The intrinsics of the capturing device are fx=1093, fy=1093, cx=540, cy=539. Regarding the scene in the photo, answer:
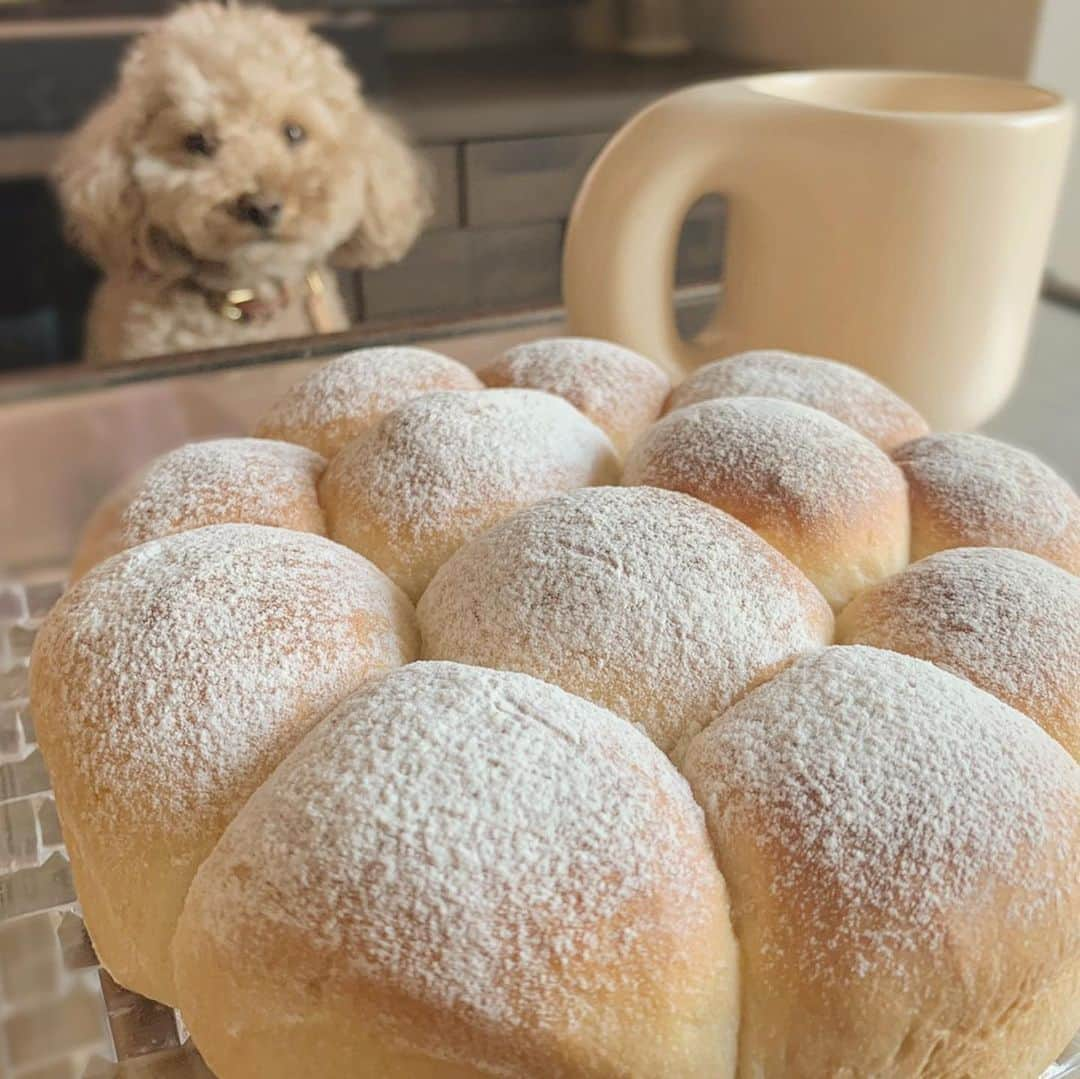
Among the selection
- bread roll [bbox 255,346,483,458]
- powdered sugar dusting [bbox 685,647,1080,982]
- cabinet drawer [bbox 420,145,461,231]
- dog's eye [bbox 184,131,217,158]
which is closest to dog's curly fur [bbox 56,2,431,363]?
dog's eye [bbox 184,131,217,158]

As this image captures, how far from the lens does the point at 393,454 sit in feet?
1.47

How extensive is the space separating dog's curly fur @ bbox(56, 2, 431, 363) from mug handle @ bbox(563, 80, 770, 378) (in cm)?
62

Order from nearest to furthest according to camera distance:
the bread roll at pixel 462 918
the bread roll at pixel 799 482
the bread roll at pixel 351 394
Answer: the bread roll at pixel 462 918 → the bread roll at pixel 799 482 → the bread roll at pixel 351 394

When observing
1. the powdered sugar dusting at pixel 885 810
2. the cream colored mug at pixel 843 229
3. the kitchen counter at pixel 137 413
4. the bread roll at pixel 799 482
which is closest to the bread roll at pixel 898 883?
the powdered sugar dusting at pixel 885 810

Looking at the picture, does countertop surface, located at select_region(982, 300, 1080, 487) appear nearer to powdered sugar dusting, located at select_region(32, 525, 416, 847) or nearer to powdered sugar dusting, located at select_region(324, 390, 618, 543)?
powdered sugar dusting, located at select_region(324, 390, 618, 543)

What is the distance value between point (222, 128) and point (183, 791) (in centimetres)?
104

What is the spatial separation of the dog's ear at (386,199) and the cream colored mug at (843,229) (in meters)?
0.72

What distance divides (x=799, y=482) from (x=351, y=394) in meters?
0.22

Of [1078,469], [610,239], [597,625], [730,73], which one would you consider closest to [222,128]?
[610,239]

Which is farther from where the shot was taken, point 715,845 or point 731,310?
point 731,310

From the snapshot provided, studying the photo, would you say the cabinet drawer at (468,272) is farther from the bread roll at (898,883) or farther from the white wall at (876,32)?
the bread roll at (898,883)

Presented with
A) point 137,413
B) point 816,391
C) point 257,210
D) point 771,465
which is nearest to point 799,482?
point 771,465

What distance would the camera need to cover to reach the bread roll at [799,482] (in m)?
0.41

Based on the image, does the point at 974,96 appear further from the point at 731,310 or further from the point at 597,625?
the point at 597,625
